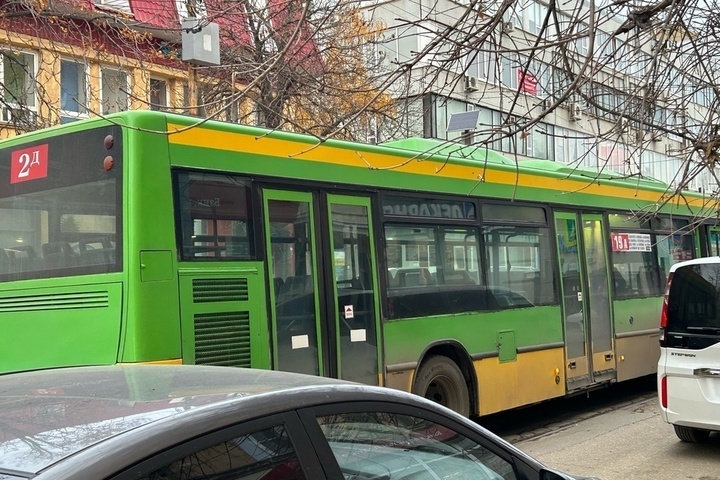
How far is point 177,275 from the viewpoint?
5.71 m

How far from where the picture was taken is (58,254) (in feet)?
19.6

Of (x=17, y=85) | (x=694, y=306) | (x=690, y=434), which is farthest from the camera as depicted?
(x=17, y=85)

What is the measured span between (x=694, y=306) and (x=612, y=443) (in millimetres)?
1662

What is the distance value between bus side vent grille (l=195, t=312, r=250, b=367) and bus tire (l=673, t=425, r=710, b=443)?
174 inches

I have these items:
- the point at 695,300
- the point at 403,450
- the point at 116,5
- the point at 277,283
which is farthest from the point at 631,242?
the point at 116,5

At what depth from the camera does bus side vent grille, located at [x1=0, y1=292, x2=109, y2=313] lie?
5.65m

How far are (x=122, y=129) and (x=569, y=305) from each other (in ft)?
20.5

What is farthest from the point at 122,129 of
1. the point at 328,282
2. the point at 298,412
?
the point at 298,412

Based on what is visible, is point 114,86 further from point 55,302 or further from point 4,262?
point 55,302

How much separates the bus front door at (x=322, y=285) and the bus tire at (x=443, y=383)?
75cm

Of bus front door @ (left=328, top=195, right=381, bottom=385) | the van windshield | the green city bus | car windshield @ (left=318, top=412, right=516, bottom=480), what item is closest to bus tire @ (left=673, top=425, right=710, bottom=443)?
the van windshield

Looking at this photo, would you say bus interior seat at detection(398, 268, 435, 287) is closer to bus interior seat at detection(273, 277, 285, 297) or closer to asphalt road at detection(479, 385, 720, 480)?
bus interior seat at detection(273, 277, 285, 297)

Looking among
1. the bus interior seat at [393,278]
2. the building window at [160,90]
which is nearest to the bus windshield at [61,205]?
the bus interior seat at [393,278]

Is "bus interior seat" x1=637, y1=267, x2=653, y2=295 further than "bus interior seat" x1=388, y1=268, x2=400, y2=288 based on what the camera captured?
Yes
